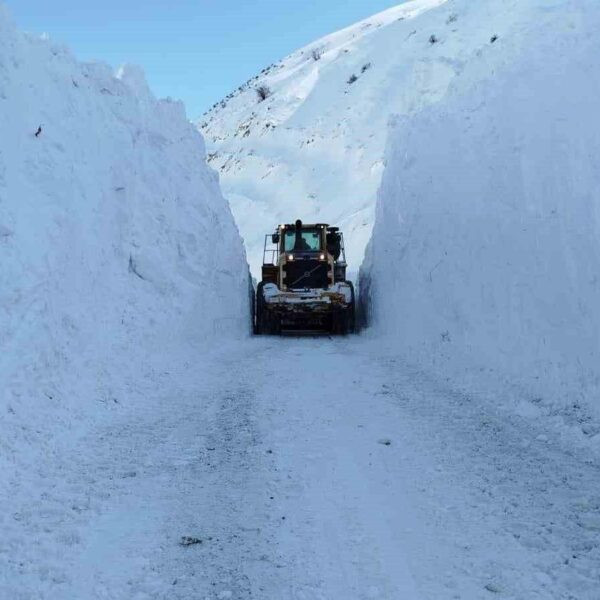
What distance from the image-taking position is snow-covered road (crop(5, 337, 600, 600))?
325 cm

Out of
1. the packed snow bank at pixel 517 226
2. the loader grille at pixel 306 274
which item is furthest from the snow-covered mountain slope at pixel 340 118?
the packed snow bank at pixel 517 226

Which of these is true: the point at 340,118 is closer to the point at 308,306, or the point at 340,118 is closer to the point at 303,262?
the point at 303,262

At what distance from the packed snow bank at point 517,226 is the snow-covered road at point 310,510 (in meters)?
1.29

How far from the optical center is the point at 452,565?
11.1 ft

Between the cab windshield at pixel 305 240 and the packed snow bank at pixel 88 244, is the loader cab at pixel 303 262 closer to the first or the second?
the cab windshield at pixel 305 240

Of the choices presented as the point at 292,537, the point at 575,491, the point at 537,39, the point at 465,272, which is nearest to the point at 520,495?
the point at 575,491

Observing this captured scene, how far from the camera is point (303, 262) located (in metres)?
19.0

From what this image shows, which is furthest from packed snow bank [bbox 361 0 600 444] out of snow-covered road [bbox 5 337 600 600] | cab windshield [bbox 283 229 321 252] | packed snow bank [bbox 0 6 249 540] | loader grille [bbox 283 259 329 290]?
packed snow bank [bbox 0 6 249 540]

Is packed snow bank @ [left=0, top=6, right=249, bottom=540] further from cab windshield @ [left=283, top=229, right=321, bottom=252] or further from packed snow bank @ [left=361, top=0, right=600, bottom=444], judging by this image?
packed snow bank @ [left=361, top=0, right=600, bottom=444]

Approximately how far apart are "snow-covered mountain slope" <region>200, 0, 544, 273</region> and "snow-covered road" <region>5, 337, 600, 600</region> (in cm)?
2420

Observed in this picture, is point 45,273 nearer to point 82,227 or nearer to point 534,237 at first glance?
point 82,227

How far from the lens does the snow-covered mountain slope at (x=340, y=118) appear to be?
1423 inches

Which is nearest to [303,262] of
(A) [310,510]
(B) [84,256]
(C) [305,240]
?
(C) [305,240]

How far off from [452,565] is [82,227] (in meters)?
7.55
